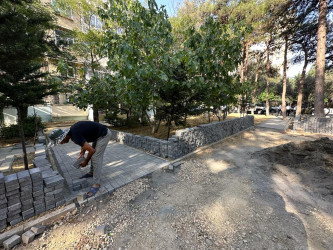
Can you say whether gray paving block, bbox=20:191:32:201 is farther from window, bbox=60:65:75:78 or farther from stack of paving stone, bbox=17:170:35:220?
window, bbox=60:65:75:78

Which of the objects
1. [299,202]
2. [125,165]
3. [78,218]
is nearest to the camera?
[78,218]

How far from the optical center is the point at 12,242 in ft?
5.93

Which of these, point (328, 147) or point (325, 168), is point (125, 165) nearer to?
Answer: point (325, 168)

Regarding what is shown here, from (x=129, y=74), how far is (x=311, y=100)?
31.8 m

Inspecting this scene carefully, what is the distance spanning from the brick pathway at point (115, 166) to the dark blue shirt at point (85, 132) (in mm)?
965

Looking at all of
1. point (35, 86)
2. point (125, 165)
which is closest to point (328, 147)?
point (125, 165)

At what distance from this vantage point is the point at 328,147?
14.0 ft

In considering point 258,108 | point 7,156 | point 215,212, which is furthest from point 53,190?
point 258,108

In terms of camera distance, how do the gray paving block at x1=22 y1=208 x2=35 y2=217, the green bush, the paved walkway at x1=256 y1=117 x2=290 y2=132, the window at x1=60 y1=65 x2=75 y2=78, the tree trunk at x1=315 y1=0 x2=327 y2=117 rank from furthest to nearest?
1. the paved walkway at x1=256 y1=117 x2=290 y2=132
2. the tree trunk at x1=315 y1=0 x2=327 y2=117
3. the green bush
4. the window at x1=60 y1=65 x2=75 y2=78
5. the gray paving block at x1=22 y1=208 x2=35 y2=217

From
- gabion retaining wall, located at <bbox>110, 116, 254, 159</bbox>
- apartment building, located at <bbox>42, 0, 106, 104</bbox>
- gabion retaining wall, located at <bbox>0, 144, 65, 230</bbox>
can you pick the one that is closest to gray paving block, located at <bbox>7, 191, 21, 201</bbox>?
gabion retaining wall, located at <bbox>0, 144, 65, 230</bbox>

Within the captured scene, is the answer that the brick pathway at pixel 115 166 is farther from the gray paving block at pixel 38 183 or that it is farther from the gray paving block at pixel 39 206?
the gray paving block at pixel 38 183

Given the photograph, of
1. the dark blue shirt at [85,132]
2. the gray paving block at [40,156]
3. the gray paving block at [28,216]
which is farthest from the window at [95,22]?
the gray paving block at [28,216]

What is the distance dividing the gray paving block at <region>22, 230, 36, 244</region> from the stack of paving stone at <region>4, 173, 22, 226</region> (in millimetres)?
374

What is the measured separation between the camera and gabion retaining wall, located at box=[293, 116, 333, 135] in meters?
7.28
